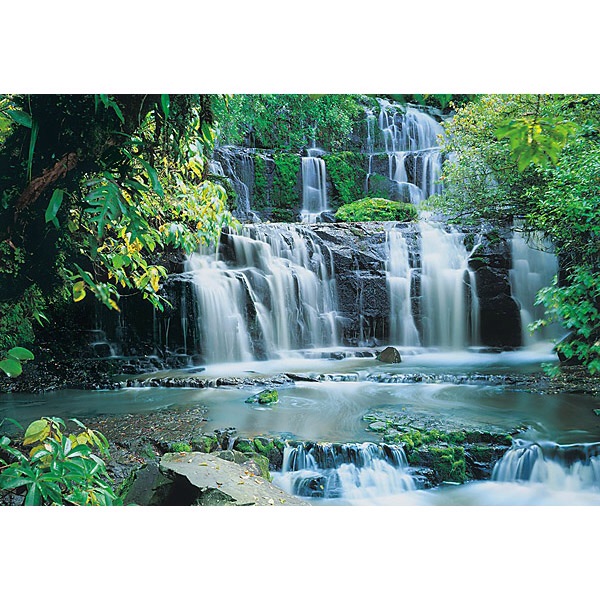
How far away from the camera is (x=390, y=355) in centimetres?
287

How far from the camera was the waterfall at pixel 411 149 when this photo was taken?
9.63ft

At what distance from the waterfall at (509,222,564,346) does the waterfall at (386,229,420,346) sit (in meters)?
0.54

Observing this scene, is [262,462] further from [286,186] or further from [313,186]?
[286,186]

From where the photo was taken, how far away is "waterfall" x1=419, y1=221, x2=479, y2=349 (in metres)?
2.93

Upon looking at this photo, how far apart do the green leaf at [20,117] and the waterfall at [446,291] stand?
1900mm

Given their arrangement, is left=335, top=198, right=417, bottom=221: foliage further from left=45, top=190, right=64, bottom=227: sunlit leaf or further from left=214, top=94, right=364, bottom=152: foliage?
left=45, top=190, right=64, bottom=227: sunlit leaf

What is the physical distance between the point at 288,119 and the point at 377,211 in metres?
0.70

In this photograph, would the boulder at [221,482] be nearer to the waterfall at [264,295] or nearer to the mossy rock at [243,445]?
the mossy rock at [243,445]

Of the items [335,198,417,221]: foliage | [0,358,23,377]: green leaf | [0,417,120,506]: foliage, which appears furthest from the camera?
[335,198,417,221]: foliage

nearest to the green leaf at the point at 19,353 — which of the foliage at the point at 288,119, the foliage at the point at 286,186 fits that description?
the foliage at the point at 288,119

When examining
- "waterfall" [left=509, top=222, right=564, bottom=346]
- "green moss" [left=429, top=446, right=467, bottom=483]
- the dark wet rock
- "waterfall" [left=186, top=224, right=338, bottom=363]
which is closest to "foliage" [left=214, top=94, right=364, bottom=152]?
"waterfall" [left=186, top=224, right=338, bottom=363]
